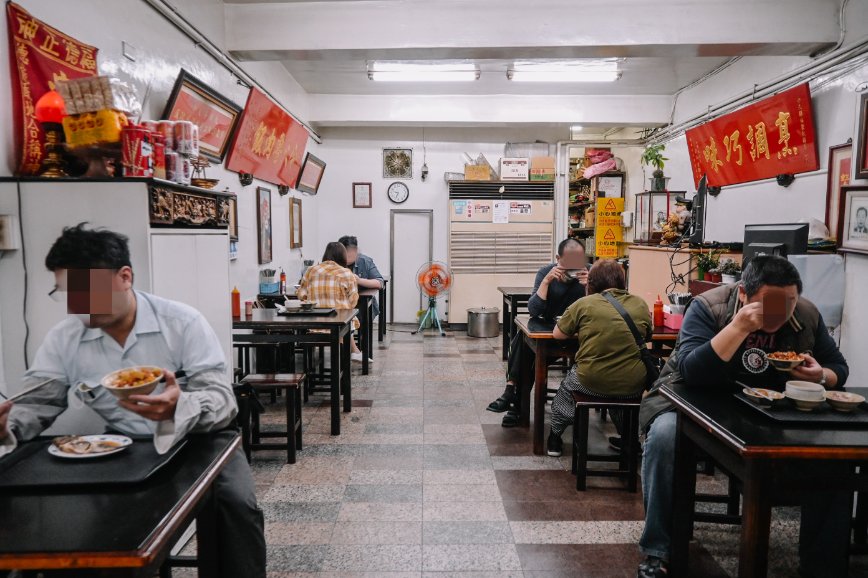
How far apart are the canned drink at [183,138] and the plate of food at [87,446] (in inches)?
64.1

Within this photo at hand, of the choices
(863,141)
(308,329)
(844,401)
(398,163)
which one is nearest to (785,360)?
(844,401)

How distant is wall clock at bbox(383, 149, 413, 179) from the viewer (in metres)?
9.09

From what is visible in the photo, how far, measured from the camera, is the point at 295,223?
7625 millimetres

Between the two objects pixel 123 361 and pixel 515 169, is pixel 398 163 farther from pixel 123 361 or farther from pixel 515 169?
pixel 123 361

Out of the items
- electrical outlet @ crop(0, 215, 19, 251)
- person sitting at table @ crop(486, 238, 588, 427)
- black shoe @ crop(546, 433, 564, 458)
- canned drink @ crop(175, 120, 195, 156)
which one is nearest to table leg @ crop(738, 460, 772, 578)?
black shoe @ crop(546, 433, 564, 458)

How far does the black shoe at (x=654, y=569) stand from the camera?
7.68 ft

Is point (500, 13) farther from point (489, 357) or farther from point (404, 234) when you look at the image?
point (404, 234)

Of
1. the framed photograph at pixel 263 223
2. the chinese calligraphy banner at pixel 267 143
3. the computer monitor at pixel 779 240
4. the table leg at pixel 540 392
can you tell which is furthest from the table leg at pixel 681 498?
the framed photograph at pixel 263 223

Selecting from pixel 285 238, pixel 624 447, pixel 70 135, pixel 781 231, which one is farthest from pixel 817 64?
pixel 285 238

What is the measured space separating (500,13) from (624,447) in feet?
12.4

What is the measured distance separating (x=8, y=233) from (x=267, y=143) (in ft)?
12.9

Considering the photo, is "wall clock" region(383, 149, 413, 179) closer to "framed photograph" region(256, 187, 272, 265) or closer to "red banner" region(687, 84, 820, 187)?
"framed photograph" region(256, 187, 272, 265)

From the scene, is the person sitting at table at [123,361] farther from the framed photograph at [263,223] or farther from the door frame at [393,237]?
the door frame at [393,237]

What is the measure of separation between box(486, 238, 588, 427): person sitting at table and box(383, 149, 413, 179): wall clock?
512 cm
